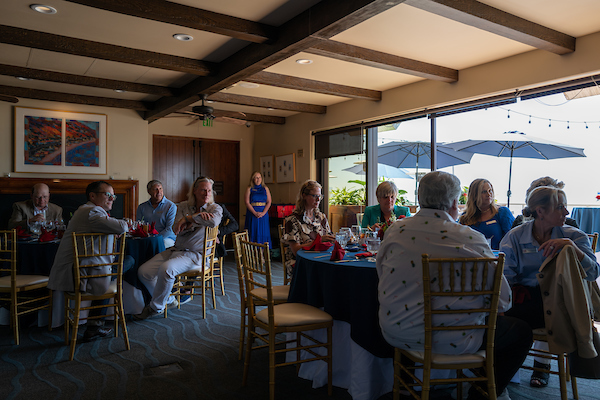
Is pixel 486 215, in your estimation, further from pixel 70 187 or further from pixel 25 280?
pixel 70 187

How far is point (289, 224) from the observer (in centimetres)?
358

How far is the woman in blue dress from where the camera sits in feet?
26.2

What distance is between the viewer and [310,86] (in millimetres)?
6023

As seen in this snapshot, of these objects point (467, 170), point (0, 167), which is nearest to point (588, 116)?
point (467, 170)

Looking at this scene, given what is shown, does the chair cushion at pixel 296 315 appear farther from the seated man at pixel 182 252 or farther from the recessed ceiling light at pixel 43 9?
the recessed ceiling light at pixel 43 9

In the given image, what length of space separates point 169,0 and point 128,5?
0.34 meters

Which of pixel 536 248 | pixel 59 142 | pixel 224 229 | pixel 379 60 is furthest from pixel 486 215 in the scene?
pixel 59 142

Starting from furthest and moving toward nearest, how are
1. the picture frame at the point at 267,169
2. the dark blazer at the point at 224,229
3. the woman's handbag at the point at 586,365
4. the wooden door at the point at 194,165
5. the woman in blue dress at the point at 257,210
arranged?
the picture frame at the point at 267,169 → the wooden door at the point at 194,165 → the woman in blue dress at the point at 257,210 → the dark blazer at the point at 224,229 → the woman's handbag at the point at 586,365

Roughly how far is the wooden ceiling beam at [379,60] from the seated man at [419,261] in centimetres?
249

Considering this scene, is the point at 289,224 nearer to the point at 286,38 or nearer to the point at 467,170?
the point at 286,38

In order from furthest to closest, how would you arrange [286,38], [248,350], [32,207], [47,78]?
1. [47,78]
2. [32,207]
3. [286,38]
4. [248,350]

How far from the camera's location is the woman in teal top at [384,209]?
4.02m

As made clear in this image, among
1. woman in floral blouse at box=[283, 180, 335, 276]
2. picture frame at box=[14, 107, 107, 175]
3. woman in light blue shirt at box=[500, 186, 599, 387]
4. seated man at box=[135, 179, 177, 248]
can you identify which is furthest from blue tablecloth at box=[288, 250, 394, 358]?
picture frame at box=[14, 107, 107, 175]

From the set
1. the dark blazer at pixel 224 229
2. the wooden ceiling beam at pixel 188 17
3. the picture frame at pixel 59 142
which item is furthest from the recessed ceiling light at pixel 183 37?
the picture frame at pixel 59 142
